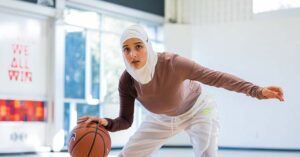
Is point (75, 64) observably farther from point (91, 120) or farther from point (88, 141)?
point (88, 141)

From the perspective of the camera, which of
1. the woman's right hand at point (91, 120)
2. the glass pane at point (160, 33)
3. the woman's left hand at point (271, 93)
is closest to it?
the woman's left hand at point (271, 93)

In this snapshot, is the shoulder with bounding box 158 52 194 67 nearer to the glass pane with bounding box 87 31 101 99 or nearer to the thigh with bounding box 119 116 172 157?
the thigh with bounding box 119 116 172 157

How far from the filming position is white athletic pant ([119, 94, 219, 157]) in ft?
10.5

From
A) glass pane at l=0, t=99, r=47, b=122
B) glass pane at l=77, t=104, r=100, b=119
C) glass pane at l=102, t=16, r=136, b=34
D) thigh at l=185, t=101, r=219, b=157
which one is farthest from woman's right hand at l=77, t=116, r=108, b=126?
glass pane at l=102, t=16, r=136, b=34

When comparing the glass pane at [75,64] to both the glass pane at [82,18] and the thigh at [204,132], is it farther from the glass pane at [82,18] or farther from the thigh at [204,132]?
the thigh at [204,132]

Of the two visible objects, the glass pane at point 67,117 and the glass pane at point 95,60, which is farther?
the glass pane at point 95,60

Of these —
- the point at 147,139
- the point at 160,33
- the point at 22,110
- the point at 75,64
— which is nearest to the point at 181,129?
the point at 147,139

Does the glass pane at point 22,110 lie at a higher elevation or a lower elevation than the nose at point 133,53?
lower

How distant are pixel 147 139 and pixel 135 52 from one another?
0.69 meters

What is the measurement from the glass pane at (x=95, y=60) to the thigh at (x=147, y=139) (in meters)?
5.62

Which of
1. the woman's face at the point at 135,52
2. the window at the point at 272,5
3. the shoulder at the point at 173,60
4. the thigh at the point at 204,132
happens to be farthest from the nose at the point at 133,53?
the window at the point at 272,5

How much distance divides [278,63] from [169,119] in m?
6.31

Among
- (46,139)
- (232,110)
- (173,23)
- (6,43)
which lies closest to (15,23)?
(6,43)

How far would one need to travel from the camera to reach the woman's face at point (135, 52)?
2.90 m
